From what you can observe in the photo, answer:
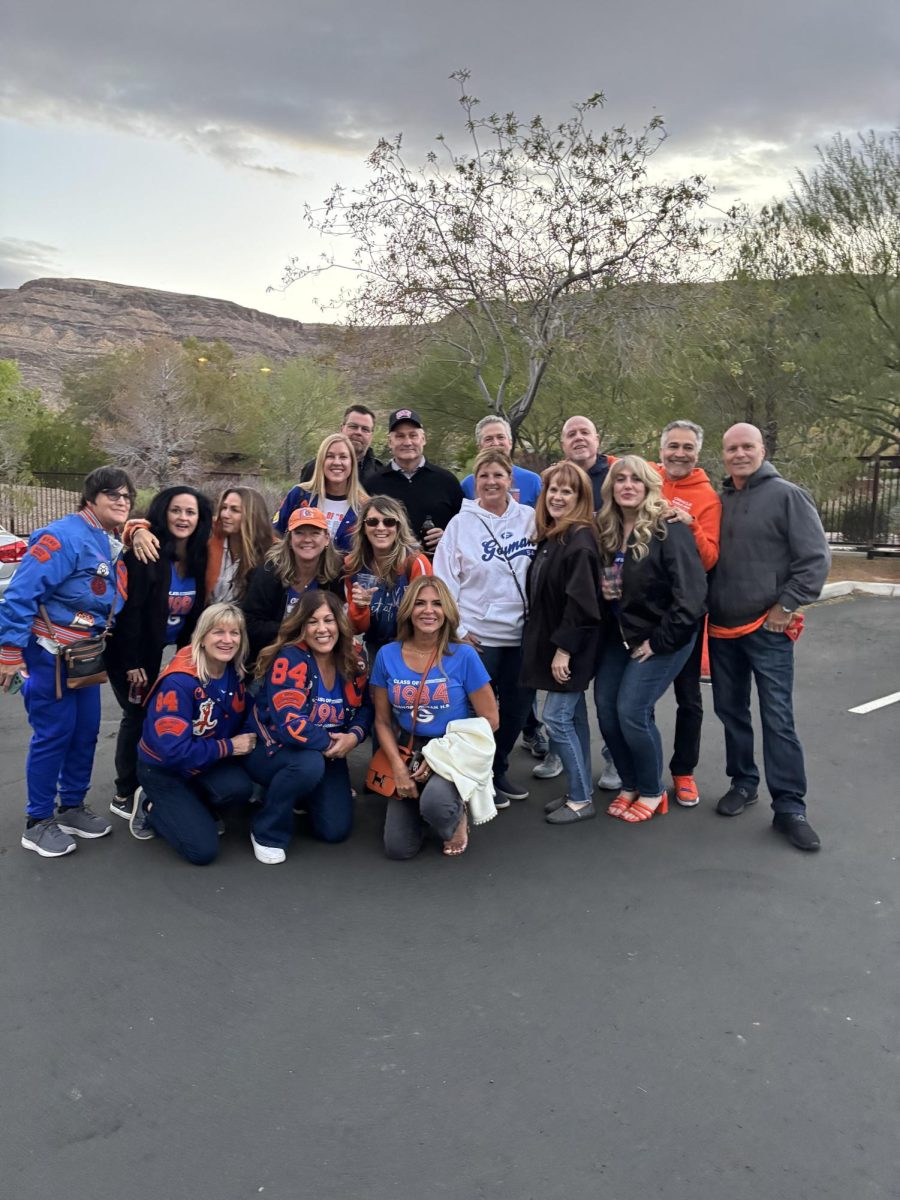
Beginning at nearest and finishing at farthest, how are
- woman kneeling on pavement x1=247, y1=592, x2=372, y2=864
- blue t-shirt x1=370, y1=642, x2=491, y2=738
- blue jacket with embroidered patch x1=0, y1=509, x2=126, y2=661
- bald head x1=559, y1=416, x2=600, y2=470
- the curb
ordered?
1. blue jacket with embroidered patch x1=0, y1=509, x2=126, y2=661
2. woman kneeling on pavement x1=247, y1=592, x2=372, y2=864
3. blue t-shirt x1=370, y1=642, x2=491, y2=738
4. bald head x1=559, y1=416, x2=600, y2=470
5. the curb

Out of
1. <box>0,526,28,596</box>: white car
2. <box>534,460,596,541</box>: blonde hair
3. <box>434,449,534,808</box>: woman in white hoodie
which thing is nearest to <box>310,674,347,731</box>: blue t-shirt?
<box>434,449,534,808</box>: woman in white hoodie

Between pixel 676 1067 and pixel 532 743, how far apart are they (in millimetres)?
2891

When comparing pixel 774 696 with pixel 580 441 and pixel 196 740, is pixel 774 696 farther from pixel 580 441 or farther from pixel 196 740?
pixel 196 740

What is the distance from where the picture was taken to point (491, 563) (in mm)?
4516

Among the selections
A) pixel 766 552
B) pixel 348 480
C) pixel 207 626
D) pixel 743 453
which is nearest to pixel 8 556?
pixel 348 480

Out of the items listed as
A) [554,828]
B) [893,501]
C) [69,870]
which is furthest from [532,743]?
[893,501]

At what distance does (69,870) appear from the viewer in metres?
3.91

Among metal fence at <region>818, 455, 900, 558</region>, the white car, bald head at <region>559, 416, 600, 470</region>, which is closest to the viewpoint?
bald head at <region>559, 416, 600, 470</region>

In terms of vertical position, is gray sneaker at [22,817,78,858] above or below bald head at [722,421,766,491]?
below

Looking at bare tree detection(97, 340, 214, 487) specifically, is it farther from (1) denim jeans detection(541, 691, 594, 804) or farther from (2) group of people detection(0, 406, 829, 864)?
(1) denim jeans detection(541, 691, 594, 804)

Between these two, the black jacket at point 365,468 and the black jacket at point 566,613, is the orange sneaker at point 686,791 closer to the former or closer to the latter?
the black jacket at point 566,613

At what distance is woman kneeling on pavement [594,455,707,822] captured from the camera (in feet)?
13.5

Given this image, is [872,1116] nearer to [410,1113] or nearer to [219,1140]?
[410,1113]

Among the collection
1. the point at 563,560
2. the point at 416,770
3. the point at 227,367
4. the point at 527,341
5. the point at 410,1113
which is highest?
the point at 227,367
